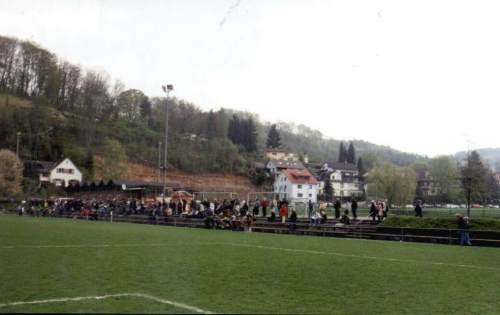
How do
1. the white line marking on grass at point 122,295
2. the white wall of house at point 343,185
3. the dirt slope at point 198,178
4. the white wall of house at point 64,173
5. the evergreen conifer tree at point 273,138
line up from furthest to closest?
the evergreen conifer tree at point 273,138 < the white wall of house at point 343,185 < the dirt slope at point 198,178 < the white wall of house at point 64,173 < the white line marking on grass at point 122,295

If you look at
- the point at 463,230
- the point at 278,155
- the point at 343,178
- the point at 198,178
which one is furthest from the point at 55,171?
the point at 463,230

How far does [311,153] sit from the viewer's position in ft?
534

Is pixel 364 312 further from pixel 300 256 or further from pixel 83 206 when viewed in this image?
pixel 83 206

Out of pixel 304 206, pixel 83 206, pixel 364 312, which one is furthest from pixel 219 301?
pixel 83 206

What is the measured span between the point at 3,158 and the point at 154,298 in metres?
79.0

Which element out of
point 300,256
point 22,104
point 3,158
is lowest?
point 300,256

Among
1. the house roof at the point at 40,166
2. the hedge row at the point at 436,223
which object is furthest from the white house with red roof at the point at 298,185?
the hedge row at the point at 436,223

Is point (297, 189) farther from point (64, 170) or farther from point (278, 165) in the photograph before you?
point (64, 170)

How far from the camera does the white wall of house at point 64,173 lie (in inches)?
3839

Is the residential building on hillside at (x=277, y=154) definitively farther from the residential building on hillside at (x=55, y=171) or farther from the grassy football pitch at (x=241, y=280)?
the grassy football pitch at (x=241, y=280)

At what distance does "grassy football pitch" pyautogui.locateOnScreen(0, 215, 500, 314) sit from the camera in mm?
8961

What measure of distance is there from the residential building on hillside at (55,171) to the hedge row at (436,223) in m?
79.4

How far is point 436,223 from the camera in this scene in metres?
26.2

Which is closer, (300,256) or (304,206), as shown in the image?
(300,256)
